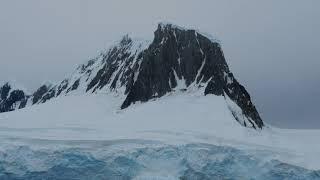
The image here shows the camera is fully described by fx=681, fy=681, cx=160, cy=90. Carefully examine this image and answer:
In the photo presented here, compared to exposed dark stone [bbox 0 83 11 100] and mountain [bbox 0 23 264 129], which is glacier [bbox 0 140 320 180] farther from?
exposed dark stone [bbox 0 83 11 100]

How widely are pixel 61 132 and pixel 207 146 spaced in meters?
7.07

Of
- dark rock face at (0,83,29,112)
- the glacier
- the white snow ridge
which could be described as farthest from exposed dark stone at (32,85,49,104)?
the glacier

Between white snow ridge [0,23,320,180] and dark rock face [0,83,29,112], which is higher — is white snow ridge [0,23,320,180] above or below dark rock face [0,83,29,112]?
below

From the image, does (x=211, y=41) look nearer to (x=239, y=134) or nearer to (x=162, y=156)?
(x=239, y=134)

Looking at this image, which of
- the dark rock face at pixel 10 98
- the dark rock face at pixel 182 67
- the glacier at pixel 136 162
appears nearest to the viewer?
the glacier at pixel 136 162

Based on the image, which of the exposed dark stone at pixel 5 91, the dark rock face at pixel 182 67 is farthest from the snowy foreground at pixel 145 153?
the exposed dark stone at pixel 5 91

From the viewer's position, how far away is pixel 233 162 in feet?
102

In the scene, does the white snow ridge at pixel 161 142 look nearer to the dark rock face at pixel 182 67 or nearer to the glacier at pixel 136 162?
the glacier at pixel 136 162

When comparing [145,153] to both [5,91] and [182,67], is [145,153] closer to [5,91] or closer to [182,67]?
[182,67]

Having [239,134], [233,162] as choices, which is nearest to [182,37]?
[239,134]

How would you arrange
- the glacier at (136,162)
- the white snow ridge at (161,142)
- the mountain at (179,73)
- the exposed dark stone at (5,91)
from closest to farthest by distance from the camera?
the glacier at (136,162), the white snow ridge at (161,142), the mountain at (179,73), the exposed dark stone at (5,91)

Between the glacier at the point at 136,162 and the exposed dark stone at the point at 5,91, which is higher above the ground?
the exposed dark stone at the point at 5,91

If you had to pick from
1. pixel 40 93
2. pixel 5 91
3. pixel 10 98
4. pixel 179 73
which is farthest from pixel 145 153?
pixel 5 91

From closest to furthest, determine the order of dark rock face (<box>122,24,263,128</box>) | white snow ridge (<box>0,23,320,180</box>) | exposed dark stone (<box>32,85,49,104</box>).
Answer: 1. white snow ridge (<box>0,23,320,180</box>)
2. dark rock face (<box>122,24,263,128</box>)
3. exposed dark stone (<box>32,85,49,104</box>)
